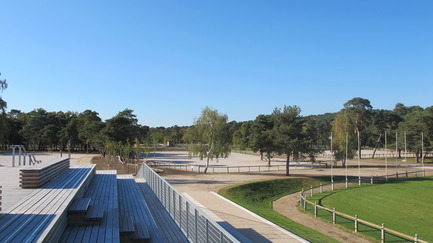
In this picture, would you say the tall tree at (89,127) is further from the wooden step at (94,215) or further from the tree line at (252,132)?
the wooden step at (94,215)

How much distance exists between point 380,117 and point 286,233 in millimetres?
88203

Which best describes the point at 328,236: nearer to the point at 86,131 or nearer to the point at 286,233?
the point at 286,233

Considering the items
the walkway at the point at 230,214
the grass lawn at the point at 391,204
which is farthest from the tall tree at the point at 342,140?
the walkway at the point at 230,214

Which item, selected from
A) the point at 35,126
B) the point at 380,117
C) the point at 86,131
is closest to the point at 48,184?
the point at 86,131

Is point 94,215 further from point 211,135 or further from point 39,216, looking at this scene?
point 211,135

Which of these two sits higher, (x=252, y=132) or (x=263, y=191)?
(x=252, y=132)

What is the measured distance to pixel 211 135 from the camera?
3825 cm

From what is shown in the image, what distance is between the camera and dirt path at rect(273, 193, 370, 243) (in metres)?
14.0

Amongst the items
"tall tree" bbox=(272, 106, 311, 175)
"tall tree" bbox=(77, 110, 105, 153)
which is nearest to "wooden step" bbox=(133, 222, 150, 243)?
"tall tree" bbox=(272, 106, 311, 175)

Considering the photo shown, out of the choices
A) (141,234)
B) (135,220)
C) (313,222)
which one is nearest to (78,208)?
(141,234)

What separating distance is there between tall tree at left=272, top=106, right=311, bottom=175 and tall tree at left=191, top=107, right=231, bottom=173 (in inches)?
255

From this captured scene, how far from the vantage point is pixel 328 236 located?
45.9ft

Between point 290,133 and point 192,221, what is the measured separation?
94.2 feet

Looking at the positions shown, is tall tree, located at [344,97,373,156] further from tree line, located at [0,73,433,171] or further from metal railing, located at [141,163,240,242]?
metal railing, located at [141,163,240,242]
